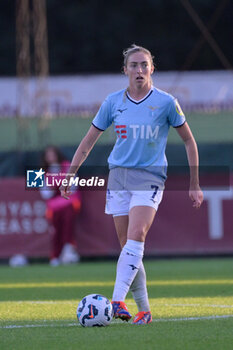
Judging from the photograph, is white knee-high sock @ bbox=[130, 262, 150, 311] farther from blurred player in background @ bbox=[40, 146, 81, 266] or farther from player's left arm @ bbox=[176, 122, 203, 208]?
blurred player in background @ bbox=[40, 146, 81, 266]

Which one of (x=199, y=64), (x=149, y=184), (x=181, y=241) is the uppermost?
(x=199, y=64)

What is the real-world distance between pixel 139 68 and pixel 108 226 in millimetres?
9048

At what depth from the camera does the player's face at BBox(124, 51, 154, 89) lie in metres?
7.29

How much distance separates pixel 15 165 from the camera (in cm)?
1688

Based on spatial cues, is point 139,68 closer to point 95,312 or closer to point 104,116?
point 104,116

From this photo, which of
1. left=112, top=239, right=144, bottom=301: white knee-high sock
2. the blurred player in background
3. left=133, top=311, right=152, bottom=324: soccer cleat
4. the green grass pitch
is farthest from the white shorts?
the blurred player in background

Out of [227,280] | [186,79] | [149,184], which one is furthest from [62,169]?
[149,184]

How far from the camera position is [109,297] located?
383 inches

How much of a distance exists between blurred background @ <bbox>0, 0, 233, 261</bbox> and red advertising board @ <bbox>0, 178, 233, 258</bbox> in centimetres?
2

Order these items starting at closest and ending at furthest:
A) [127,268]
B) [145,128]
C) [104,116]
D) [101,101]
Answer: [127,268]
[145,128]
[104,116]
[101,101]

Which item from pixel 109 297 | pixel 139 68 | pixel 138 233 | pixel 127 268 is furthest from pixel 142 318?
pixel 109 297

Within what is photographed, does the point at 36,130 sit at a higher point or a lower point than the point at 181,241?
higher

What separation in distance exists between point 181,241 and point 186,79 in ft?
22.2

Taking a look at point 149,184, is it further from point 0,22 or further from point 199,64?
point 0,22
